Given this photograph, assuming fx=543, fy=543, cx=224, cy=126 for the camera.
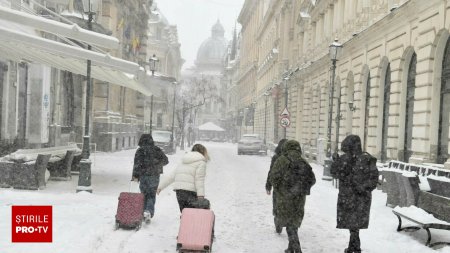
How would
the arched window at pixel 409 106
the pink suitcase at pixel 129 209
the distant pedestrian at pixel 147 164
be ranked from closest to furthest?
the pink suitcase at pixel 129 209 → the distant pedestrian at pixel 147 164 → the arched window at pixel 409 106

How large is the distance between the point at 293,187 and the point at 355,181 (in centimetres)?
87

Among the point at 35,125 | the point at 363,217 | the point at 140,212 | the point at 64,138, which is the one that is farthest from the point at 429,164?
the point at 64,138

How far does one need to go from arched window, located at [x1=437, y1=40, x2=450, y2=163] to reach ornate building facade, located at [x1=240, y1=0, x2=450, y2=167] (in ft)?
0.09

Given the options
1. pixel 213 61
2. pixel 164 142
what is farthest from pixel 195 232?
pixel 213 61

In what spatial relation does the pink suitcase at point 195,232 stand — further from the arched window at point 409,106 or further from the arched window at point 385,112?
the arched window at point 385,112

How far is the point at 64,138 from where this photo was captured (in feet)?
90.2

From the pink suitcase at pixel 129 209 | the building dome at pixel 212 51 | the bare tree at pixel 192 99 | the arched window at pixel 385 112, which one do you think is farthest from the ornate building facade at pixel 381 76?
the building dome at pixel 212 51

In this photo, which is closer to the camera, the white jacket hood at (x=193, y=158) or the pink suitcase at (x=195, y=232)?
the pink suitcase at (x=195, y=232)

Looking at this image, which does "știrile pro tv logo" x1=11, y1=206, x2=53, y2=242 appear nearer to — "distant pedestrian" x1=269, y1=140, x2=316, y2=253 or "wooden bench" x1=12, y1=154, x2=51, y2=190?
"distant pedestrian" x1=269, y1=140, x2=316, y2=253

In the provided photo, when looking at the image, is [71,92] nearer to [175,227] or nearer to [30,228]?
[175,227]

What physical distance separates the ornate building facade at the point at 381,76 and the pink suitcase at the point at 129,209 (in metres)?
9.17

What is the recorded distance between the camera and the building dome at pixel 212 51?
528ft

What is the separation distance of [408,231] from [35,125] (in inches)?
649

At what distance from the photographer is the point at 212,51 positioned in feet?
539
